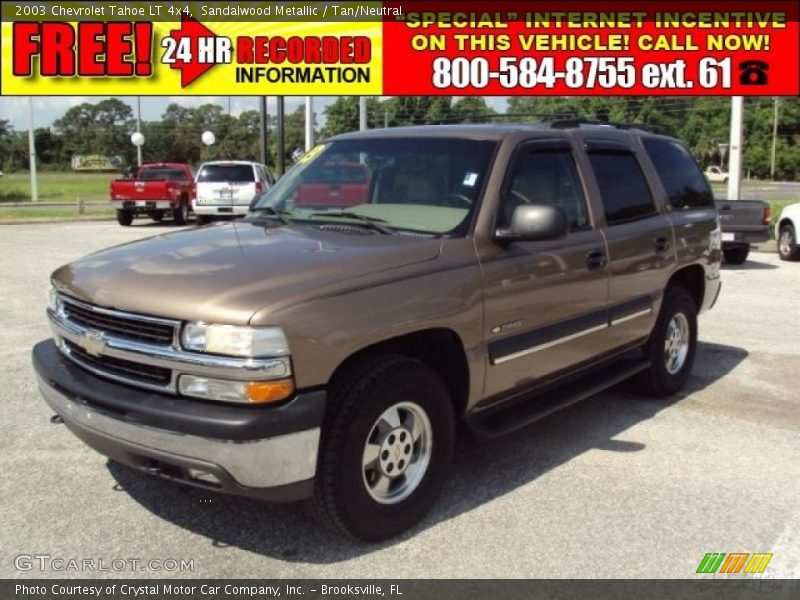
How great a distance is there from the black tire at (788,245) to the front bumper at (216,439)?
13.1 meters

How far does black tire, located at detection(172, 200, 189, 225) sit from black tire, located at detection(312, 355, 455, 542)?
67.6 feet

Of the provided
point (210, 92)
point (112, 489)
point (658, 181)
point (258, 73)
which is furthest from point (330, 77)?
point (112, 489)

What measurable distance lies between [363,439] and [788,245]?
13025 millimetres

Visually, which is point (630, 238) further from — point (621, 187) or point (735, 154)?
point (735, 154)

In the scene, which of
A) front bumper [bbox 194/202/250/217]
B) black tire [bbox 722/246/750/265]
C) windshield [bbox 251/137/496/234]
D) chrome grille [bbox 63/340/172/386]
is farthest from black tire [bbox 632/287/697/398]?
front bumper [bbox 194/202/250/217]

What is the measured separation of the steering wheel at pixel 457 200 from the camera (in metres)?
4.04

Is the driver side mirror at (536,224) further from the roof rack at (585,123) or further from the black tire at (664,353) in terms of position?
the black tire at (664,353)

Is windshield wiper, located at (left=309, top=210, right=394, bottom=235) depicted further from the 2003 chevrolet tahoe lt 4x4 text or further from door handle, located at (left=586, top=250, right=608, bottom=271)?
door handle, located at (left=586, top=250, right=608, bottom=271)

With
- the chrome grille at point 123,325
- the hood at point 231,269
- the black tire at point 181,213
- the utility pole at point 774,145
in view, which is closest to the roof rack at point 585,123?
the hood at point 231,269

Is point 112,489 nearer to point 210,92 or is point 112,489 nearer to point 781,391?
point 781,391

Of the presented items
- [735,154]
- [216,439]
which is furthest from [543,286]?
[735,154]

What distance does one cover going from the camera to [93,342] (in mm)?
3391

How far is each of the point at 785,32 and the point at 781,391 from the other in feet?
42.4

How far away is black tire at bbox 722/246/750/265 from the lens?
13.6 m
